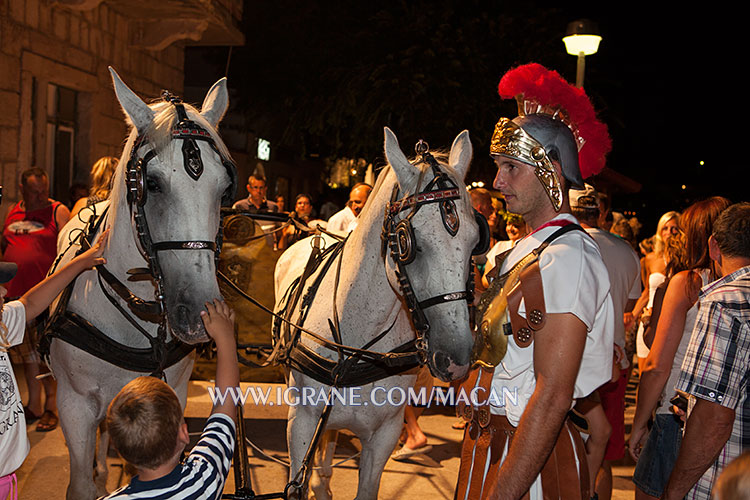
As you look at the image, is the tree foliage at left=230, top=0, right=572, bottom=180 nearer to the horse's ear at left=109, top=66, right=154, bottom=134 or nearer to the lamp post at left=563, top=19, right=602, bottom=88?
the lamp post at left=563, top=19, right=602, bottom=88

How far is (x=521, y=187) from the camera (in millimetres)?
2121

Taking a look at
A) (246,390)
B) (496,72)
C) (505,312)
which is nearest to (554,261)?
(505,312)

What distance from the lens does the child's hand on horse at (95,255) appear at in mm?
2729

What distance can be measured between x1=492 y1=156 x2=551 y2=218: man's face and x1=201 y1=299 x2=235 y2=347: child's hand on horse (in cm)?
107

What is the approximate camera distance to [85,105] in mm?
→ 9477

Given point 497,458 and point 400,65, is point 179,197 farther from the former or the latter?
point 400,65

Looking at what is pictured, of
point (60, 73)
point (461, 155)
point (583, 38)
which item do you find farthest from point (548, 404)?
point (60, 73)

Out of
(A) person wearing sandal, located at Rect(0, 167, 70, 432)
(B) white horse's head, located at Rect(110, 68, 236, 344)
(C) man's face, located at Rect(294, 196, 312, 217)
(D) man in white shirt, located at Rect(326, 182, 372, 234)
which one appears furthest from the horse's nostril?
(C) man's face, located at Rect(294, 196, 312, 217)

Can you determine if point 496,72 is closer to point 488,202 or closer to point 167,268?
point 488,202

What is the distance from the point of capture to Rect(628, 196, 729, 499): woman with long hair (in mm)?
3242

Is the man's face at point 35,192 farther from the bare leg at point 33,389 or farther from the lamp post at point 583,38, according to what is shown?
the lamp post at point 583,38

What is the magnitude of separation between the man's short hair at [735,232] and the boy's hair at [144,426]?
2186 mm

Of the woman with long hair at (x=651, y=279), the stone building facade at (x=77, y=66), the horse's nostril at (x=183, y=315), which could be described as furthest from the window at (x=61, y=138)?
the woman with long hair at (x=651, y=279)

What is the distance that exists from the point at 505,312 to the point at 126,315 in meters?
1.73
